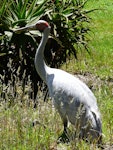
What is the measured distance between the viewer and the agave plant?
9469 millimetres

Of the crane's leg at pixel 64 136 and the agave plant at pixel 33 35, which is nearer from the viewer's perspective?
the crane's leg at pixel 64 136

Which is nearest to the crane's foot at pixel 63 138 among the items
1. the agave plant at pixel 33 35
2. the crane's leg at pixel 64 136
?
the crane's leg at pixel 64 136

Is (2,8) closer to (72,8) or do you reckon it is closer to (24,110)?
(72,8)

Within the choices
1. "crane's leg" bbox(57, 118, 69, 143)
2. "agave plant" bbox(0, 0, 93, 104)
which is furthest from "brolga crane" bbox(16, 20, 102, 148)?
"agave plant" bbox(0, 0, 93, 104)

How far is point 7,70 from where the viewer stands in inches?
373

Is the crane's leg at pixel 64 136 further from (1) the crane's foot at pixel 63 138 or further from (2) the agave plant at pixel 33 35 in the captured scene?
(2) the agave plant at pixel 33 35

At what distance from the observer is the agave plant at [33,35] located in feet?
31.1

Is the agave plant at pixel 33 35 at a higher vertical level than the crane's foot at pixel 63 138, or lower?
higher

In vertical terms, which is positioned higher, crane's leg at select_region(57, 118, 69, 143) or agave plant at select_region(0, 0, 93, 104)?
agave plant at select_region(0, 0, 93, 104)

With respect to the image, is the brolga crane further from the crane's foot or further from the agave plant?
the agave plant

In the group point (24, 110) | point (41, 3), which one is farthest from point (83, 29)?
point (24, 110)

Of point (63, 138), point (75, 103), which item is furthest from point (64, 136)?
point (75, 103)

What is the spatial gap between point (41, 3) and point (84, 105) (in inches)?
135

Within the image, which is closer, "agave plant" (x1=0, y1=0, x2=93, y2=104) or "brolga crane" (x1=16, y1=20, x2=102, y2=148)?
"brolga crane" (x1=16, y1=20, x2=102, y2=148)
